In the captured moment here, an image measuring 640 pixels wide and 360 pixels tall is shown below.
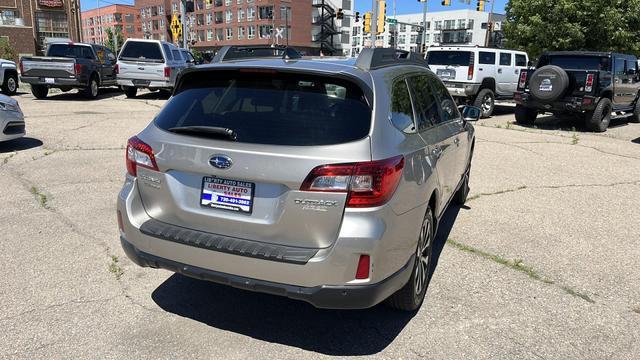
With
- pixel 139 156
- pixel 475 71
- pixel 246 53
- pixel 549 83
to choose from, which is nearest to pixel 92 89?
pixel 475 71

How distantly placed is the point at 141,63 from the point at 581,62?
13.9m

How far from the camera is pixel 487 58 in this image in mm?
15836

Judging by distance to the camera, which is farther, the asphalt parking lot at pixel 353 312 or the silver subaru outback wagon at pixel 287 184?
the asphalt parking lot at pixel 353 312

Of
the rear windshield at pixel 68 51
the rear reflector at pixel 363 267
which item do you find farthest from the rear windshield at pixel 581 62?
the rear windshield at pixel 68 51

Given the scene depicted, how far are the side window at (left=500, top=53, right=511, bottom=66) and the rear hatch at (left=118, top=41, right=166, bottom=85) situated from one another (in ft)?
37.7

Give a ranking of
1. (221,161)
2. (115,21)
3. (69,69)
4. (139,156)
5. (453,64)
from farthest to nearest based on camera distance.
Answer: (115,21) < (69,69) < (453,64) < (139,156) < (221,161)

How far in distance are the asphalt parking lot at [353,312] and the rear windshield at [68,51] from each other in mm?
12790

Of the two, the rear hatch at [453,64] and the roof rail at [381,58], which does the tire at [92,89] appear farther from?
the roof rail at [381,58]

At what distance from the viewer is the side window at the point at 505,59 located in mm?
16438

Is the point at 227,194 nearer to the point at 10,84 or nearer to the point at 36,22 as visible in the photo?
the point at 10,84

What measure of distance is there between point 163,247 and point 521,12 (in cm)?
2984

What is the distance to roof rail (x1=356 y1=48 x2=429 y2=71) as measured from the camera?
3.21 m

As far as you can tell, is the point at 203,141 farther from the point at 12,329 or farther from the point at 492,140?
the point at 492,140

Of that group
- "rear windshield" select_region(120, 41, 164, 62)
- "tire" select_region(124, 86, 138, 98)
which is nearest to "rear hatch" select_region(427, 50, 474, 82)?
"rear windshield" select_region(120, 41, 164, 62)
